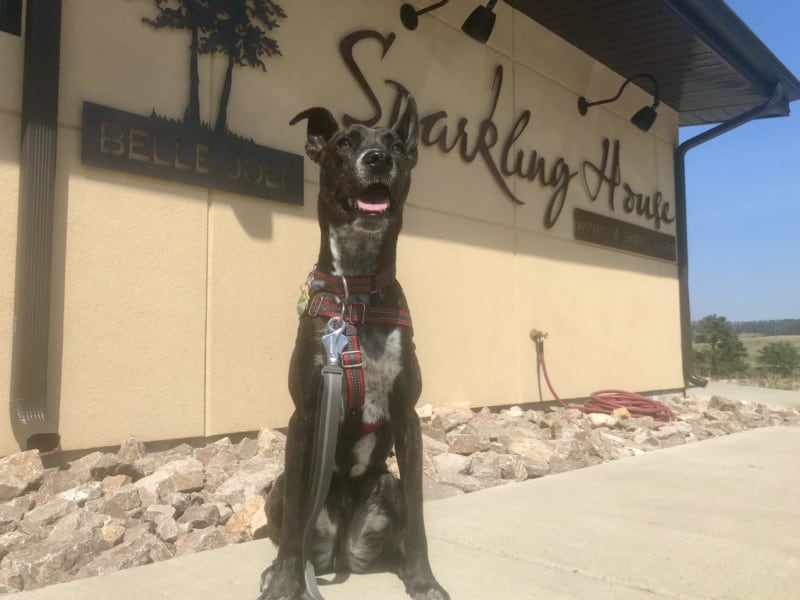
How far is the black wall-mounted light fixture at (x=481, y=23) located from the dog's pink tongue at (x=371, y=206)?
519 cm

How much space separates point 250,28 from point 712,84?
7691mm

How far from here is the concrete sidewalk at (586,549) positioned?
2.53 meters

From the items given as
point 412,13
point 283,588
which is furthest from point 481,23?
point 283,588

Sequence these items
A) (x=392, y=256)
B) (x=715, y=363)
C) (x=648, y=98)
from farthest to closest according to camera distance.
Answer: (x=715, y=363) < (x=648, y=98) < (x=392, y=256)

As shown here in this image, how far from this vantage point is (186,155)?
488cm

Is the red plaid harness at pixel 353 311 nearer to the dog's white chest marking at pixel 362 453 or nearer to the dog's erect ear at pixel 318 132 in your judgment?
the dog's white chest marking at pixel 362 453

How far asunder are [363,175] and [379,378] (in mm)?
710

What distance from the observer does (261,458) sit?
179 inches

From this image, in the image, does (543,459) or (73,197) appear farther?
(543,459)

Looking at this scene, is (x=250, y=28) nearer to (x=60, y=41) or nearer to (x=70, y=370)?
(x=60, y=41)

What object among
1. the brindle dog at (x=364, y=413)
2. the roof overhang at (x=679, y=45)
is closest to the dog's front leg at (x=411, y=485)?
the brindle dog at (x=364, y=413)

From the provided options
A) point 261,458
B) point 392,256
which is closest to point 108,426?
point 261,458

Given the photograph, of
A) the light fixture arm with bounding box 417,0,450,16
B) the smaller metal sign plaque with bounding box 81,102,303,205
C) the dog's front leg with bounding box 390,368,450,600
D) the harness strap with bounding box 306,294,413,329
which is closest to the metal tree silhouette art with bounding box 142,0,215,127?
the smaller metal sign plaque with bounding box 81,102,303,205

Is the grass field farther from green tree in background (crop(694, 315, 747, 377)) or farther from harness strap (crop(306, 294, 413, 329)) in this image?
harness strap (crop(306, 294, 413, 329))
